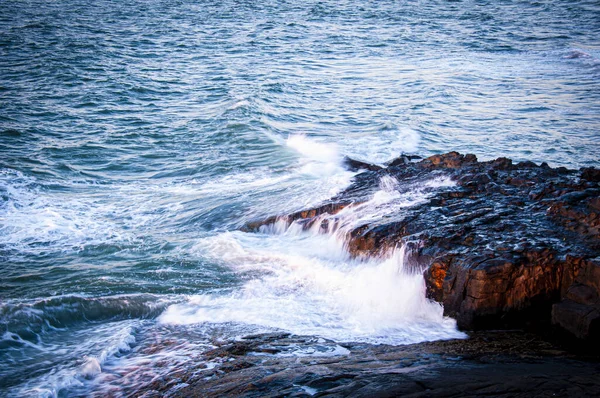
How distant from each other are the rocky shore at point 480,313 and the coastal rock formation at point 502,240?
0.6 inches

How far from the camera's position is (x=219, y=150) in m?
15.8

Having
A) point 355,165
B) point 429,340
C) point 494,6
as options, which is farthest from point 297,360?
point 494,6

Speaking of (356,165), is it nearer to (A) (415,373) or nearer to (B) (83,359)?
(B) (83,359)

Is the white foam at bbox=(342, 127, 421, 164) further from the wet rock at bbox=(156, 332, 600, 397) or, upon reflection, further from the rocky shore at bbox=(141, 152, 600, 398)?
the wet rock at bbox=(156, 332, 600, 397)

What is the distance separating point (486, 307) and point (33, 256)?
24.4 ft

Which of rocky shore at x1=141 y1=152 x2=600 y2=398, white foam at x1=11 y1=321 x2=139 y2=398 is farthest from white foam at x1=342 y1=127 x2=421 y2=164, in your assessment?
white foam at x1=11 y1=321 x2=139 y2=398

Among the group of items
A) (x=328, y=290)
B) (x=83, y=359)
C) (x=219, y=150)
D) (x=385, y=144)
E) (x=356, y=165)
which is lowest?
(x=83, y=359)

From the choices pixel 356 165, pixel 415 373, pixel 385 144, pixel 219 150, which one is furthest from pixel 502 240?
pixel 219 150

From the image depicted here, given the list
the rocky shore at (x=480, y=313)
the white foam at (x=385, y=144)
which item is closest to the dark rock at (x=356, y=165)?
the white foam at (x=385, y=144)

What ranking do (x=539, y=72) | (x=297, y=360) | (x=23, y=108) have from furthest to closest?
(x=539, y=72) < (x=23, y=108) < (x=297, y=360)

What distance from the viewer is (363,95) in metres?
21.0

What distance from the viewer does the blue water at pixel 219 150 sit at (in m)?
7.30

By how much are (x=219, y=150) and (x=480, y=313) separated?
1053 centimetres

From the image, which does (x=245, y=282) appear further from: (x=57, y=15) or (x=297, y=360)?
(x=57, y=15)
